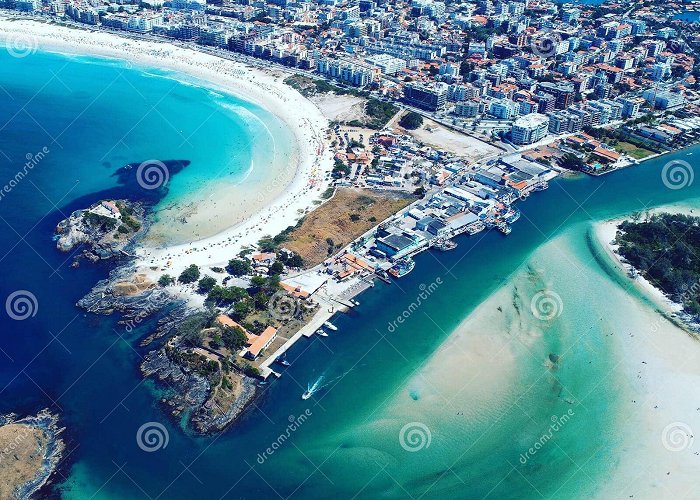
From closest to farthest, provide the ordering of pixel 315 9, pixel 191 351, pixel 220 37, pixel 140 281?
pixel 191 351 < pixel 140 281 < pixel 220 37 < pixel 315 9

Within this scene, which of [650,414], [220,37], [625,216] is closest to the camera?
[650,414]

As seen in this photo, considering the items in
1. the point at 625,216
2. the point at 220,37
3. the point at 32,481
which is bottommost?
the point at 32,481

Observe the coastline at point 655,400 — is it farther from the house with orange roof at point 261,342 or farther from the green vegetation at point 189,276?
the green vegetation at point 189,276

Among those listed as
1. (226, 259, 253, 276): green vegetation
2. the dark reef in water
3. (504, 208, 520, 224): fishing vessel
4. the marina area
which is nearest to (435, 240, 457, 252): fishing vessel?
the marina area

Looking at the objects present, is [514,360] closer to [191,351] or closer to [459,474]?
[459,474]

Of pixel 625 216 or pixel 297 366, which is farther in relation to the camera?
pixel 625 216

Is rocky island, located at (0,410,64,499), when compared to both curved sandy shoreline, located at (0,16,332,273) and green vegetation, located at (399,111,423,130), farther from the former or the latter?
green vegetation, located at (399,111,423,130)

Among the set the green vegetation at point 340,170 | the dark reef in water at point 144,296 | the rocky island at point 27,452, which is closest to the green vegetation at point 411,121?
the green vegetation at point 340,170

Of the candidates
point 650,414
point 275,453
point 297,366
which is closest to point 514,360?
point 650,414
